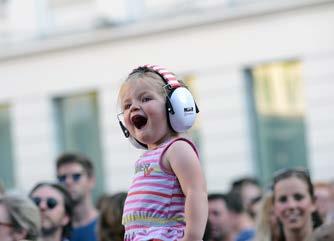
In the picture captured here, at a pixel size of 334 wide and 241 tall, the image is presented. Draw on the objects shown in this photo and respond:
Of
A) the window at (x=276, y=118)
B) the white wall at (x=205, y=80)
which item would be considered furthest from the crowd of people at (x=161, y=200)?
the window at (x=276, y=118)

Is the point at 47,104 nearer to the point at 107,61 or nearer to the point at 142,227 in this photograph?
the point at 107,61

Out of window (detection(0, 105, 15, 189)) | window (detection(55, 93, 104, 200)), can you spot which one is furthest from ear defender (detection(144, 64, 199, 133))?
window (detection(0, 105, 15, 189))

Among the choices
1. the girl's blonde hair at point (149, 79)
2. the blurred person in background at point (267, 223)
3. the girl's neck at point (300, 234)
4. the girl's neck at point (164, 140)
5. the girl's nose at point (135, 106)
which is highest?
the girl's blonde hair at point (149, 79)

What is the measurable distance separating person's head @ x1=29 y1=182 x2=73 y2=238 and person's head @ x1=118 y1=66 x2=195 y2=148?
10.2 ft

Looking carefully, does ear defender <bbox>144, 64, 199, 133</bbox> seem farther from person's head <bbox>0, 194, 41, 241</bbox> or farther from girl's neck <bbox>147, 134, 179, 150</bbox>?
person's head <bbox>0, 194, 41, 241</bbox>

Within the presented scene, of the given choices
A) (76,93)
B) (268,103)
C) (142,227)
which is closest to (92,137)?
(76,93)

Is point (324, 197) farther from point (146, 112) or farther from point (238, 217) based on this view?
point (146, 112)

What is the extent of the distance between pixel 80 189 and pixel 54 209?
131 centimetres

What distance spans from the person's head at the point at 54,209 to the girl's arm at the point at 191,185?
10.6 feet

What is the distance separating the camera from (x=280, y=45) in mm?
19375

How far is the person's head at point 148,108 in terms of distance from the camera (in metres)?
4.77

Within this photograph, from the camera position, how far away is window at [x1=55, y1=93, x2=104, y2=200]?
22.1m

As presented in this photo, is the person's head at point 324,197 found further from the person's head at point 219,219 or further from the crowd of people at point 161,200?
the person's head at point 219,219

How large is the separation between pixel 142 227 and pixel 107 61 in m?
16.9
